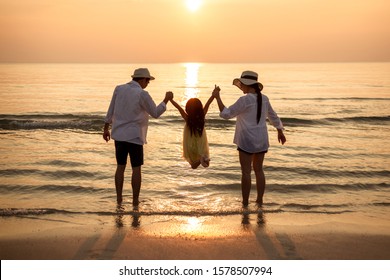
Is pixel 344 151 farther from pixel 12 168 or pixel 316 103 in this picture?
pixel 316 103

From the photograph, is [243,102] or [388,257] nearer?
[388,257]

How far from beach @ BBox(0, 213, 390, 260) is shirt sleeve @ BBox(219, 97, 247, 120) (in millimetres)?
1581

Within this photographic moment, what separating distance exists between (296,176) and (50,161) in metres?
6.23

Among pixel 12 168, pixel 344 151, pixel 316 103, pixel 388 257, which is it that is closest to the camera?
pixel 388 257

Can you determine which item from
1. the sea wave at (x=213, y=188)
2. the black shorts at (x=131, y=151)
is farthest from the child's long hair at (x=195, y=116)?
the sea wave at (x=213, y=188)

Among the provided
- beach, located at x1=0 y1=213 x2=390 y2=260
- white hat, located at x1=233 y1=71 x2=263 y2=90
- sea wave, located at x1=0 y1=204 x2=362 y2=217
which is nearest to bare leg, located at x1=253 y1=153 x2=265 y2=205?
sea wave, located at x1=0 y1=204 x2=362 y2=217

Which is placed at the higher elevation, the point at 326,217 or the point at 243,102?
the point at 243,102

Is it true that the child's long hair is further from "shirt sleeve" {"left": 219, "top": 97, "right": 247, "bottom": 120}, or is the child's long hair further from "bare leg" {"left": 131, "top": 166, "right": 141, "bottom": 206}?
"bare leg" {"left": 131, "top": 166, "right": 141, "bottom": 206}

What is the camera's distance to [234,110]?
6789 mm

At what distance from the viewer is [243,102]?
6.82 meters

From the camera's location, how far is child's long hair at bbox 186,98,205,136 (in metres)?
7.00

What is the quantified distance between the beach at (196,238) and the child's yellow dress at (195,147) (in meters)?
0.98

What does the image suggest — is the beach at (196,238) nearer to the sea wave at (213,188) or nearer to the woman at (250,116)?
the woman at (250,116)

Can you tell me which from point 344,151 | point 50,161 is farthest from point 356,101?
point 50,161
